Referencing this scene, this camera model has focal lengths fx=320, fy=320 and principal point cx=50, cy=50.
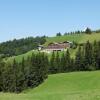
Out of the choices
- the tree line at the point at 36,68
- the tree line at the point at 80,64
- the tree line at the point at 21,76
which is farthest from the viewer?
the tree line at the point at 80,64

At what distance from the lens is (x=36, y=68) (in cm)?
12006

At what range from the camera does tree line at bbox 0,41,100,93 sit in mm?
107625

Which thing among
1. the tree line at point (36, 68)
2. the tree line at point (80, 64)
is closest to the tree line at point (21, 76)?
the tree line at point (36, 68)

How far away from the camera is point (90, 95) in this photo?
955 inches

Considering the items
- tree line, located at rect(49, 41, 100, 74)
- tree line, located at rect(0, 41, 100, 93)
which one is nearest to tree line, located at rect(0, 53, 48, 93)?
tree line, located at rect(0, 41, 100, 93)

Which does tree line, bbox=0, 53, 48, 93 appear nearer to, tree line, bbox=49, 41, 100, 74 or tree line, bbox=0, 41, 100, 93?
tree line, bbox=0, 41, 100, 93

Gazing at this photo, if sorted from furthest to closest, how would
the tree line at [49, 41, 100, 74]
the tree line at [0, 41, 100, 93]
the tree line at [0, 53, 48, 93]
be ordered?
the tree line at [49, 41, 100, 74] → the tree line at [0, 41, 100, 93] → the tree line at [0, 53, 48, 93]

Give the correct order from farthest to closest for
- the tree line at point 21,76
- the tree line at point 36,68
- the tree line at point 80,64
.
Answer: the tree line at point 80,64, the tree line at point 36,68, the tree line at point 21,76

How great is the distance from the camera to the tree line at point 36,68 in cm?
10762

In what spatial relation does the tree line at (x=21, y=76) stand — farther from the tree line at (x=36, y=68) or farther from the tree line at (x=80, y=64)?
the tree line at (x=80, y=64)

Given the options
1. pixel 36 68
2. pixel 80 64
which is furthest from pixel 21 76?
pixel 80 64

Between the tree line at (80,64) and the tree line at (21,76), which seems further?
the tree line at (80,64)

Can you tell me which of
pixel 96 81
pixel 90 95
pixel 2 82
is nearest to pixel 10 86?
pixel 2 82

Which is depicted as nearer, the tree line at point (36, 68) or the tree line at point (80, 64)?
the tree line at point (36, 68)
